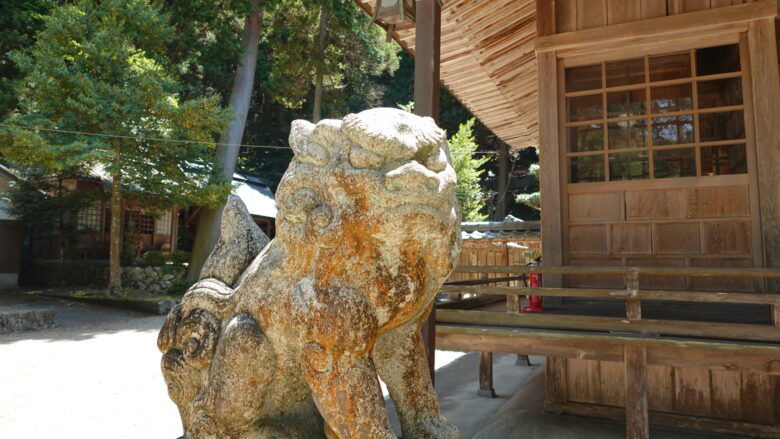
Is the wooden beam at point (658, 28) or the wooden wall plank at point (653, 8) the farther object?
the wooden wall plank at point (653, 8)

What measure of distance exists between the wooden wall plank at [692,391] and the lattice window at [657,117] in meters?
1.69

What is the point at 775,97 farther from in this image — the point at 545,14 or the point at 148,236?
the point at 148,236

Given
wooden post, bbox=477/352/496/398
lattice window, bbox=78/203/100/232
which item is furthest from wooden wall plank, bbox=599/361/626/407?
lattice window, bbox=78/203/100/232

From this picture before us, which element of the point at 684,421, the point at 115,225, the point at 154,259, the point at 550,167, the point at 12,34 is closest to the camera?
the point at 684,421

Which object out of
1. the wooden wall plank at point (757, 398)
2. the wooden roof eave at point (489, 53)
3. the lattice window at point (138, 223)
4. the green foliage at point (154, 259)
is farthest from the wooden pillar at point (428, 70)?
the lattice window at point (138, 223)

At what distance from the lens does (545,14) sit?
487 centimetres

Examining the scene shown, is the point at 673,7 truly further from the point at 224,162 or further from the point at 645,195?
the point at 224,162

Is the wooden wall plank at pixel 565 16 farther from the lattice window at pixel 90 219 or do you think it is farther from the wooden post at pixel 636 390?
the lattice window at pixel 90 219

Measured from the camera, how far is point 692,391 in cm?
421

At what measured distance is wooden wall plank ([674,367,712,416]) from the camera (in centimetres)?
416

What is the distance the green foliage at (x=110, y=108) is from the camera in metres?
10.6

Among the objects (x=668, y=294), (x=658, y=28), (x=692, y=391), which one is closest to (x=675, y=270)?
(x=668, y=294)

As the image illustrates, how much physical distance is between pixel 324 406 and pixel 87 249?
55.0 ft

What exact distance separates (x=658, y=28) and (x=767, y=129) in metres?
1.23
